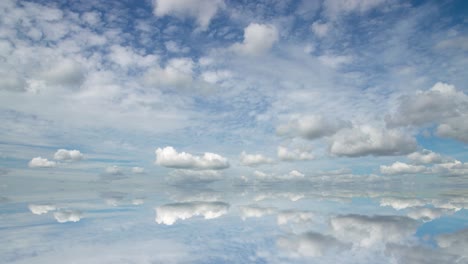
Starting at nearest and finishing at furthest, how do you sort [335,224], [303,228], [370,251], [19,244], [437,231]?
[370,251] → [19,244] → [437,231] → [303,228] → [335,224]

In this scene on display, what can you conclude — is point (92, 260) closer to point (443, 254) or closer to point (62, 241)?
point (62, 241)

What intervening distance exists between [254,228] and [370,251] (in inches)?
643

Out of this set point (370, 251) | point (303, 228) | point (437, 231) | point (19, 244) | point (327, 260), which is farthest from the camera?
point (303, 228)

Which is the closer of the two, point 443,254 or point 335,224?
point 443,254

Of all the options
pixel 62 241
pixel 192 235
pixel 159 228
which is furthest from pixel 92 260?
pixel 159 228

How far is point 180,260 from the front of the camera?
1005 inches

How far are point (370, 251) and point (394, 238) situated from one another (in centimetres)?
685

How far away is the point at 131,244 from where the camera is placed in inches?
1229

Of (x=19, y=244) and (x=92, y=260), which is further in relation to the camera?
(x=19, y=244)

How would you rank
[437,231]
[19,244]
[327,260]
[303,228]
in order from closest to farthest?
[327,260]
[19,244]
[437,231]
[303,228]


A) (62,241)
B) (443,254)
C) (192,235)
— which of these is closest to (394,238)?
(443,254)

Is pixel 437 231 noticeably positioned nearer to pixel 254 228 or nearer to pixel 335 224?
pixel 335 224

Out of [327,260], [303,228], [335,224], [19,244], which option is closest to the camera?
[327,260]

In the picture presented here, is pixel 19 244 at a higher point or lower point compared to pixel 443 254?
higher
